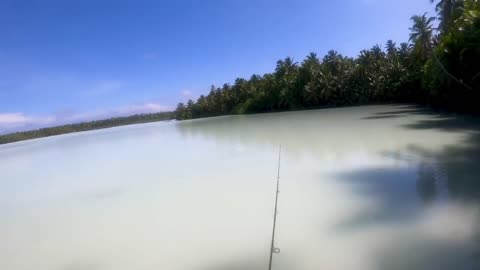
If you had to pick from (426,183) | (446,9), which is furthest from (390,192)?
(446,9)

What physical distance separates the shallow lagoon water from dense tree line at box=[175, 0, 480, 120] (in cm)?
855

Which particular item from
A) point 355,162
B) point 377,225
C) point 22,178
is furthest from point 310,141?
point 22,178

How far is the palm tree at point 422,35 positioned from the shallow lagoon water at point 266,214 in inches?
507

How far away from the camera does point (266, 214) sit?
389 centimetres

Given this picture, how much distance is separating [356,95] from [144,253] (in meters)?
27.4

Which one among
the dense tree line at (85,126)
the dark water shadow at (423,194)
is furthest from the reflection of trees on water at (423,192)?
the dense tree line at (85,126)

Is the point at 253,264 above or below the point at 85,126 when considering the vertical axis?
below

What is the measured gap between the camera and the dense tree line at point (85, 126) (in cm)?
4961

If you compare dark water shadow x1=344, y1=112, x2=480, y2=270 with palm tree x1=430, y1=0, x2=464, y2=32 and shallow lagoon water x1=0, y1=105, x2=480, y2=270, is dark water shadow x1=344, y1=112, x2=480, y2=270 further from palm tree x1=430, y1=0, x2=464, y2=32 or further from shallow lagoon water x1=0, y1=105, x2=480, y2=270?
palm tree x1=430, y1=0, x2=464, y2=32

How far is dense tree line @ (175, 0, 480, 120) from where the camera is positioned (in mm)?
13953

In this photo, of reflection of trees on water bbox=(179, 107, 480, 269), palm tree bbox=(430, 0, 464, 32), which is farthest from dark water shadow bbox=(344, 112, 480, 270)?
palm tree bbox=(430, 0, 464, 32)

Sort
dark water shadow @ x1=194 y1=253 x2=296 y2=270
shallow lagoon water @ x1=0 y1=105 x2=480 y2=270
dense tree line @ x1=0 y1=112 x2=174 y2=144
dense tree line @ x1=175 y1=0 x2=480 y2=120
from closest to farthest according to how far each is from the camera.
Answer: dark water shadow @ x1=194 y1=253 x2=296 y2=270 → shallow lagoon water @ x1=0 y1=105 x2=480 y2=270 → dense tree line @ x1=175 y1=0 x2=480 y2=120 → dense tree line @ x1=0 y1=112 x2=174 y2=144

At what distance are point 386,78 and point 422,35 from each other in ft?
25.5

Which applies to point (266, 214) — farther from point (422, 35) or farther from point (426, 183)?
point (422, 35)
